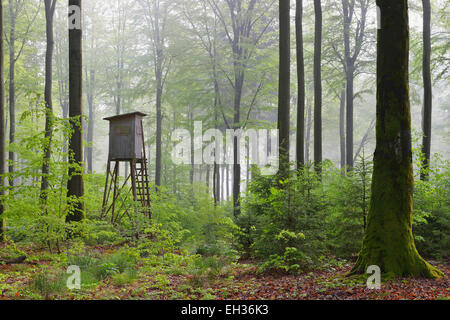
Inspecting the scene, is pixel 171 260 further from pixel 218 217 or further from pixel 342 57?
pixel 342 57

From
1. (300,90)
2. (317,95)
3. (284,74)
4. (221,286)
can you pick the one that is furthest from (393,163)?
(317,95)

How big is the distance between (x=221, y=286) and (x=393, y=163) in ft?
11.0

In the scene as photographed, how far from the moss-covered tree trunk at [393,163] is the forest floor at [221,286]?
40 centimetres

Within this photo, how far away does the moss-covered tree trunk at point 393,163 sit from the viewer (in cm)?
515

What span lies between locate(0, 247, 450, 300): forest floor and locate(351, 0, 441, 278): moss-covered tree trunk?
1.32 feet

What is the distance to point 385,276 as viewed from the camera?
4.98 m

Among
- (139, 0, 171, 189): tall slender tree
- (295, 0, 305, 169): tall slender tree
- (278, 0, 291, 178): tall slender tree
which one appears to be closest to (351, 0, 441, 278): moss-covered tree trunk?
(278, 0, 291, 178): tall slender tree

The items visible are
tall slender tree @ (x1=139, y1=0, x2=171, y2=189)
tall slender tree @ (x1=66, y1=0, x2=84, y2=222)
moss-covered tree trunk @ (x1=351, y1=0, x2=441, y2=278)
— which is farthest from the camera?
tall slender tree @ (x1=139, y1=0, x2=171, y2=189)

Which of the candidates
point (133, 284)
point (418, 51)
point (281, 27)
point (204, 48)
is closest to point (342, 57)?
point (418, 51)

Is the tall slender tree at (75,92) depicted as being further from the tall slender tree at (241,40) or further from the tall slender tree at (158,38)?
the tall slender tree at (158,38)

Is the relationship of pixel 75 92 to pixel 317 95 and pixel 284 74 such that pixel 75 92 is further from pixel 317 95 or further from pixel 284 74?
pixel 317 95

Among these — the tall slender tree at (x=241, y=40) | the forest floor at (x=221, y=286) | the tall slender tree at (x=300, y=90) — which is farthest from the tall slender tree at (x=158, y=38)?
the forest floor at (x=221, y=286)

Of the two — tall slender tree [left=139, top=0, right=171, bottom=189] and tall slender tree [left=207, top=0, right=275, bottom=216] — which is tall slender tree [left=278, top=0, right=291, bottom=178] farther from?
tall slender tree [left=139, top=0, right=171, bottom=189]

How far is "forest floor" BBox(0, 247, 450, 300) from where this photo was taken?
15.1 feet
